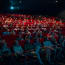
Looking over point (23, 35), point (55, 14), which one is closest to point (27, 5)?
point (55, 14)

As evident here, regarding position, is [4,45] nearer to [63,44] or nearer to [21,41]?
[21,41]

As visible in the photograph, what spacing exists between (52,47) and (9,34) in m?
2.11

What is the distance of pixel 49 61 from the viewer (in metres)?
6.35

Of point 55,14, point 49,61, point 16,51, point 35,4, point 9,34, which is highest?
point 35,4

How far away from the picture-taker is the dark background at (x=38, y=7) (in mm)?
20219

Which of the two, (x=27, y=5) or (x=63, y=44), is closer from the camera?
(x=63, y=44)

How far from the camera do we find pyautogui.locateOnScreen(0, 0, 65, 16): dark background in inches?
796

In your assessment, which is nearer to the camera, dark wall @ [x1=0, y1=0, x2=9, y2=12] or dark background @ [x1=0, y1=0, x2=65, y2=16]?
dark background @ [x1=0, y1=0, x2=65, y2=16]

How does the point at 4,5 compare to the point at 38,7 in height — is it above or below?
above

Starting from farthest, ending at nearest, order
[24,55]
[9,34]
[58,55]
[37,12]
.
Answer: [37,12], [9,34], [58,55], [24,55]

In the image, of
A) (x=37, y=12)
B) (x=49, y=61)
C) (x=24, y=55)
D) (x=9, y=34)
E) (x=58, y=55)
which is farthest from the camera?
(x=37, y=12)

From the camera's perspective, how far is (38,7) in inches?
820

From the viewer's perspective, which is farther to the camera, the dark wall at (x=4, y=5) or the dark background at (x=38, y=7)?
the dark wall at (x=4, y=5)

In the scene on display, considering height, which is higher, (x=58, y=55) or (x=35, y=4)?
(x=35, y=4)
